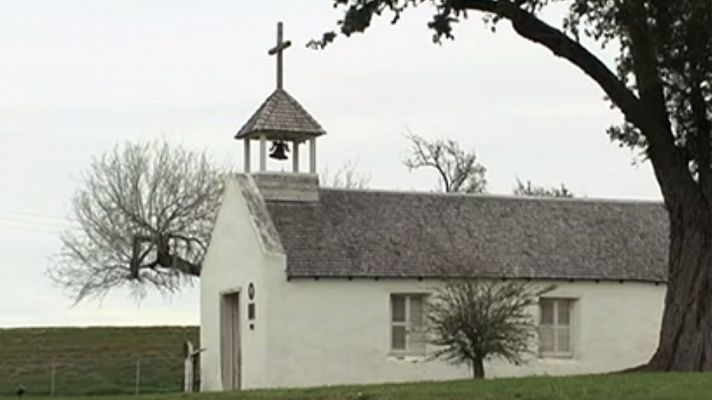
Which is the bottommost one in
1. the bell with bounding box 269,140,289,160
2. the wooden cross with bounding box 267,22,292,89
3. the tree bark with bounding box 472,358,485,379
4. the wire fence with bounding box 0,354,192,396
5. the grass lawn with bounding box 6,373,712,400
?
the wire fence with bounding box 0,354,192,396

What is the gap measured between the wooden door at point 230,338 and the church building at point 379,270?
47 mm

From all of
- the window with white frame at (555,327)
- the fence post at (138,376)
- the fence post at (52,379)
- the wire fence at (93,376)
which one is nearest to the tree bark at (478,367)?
the window with white frame at (555,327)

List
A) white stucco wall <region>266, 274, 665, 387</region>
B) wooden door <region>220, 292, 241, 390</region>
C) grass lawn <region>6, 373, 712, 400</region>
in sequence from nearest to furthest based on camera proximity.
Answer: grass lawn <region>6, 373, 712, 400</region>
white stucco wall <region>266, 274, 665, 387</region>
wooden door <region>220, 292, 241, 390</region>

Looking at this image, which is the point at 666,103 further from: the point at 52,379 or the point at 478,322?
the point at 52,379

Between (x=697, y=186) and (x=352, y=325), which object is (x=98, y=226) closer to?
(x=352, y=325)

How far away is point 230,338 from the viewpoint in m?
37.2

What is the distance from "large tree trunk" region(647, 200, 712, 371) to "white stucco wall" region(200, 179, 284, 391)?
1017 cm

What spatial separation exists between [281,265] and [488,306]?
4939 millimetres

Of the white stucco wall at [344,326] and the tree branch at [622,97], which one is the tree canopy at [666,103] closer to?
the tree branch at [622,97]

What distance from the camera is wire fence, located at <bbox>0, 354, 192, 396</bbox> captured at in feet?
137

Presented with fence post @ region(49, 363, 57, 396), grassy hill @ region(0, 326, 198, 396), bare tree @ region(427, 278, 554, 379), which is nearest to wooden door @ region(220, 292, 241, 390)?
grassy hill @ region(0, 326, 198, 396)

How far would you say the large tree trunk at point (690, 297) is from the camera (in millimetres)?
26891

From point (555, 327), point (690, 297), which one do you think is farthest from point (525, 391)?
point (555, 327)

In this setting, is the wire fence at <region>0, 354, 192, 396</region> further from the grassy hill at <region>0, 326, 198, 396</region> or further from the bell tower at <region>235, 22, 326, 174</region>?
the bell tower at <region>235, 22, 326, 174</region>
